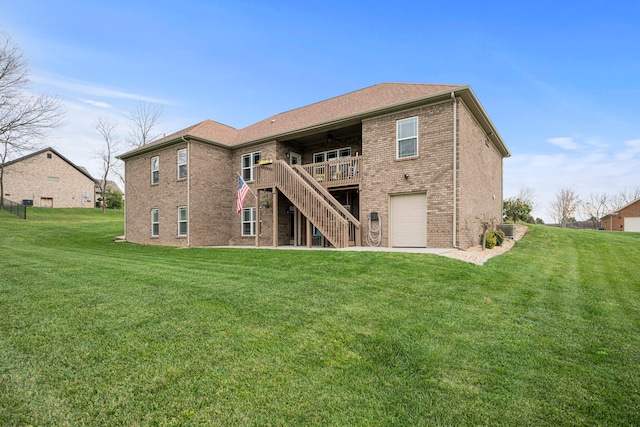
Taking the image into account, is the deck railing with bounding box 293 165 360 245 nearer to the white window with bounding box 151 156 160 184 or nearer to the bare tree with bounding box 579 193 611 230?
the white window with bounding box 151 156 160 184

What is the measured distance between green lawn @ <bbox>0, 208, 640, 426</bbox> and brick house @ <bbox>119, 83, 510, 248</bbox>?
489 cm

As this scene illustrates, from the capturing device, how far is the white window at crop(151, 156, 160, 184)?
17.8 m

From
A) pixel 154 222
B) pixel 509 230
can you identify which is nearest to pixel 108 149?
pixel 154 222

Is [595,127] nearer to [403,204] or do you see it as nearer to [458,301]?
[403,204]

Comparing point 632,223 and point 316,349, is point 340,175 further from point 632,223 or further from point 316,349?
point 632,223

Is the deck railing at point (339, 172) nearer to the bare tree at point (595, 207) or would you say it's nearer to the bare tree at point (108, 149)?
the bare tree at point (108, 149)

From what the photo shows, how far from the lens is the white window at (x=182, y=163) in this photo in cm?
1616

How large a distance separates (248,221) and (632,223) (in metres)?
46.0

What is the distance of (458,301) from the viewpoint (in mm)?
5219

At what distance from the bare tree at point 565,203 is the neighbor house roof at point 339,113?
36.6 metres

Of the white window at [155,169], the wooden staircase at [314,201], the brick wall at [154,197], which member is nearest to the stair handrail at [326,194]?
the wooden staircase at [314,201]

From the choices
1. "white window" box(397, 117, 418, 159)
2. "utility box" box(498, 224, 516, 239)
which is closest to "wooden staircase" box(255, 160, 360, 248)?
"white window" box(397, 117, 418, 159)

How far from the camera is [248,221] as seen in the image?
1672 cm

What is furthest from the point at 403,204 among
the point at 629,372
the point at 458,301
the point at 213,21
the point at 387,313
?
the point at 213,21
